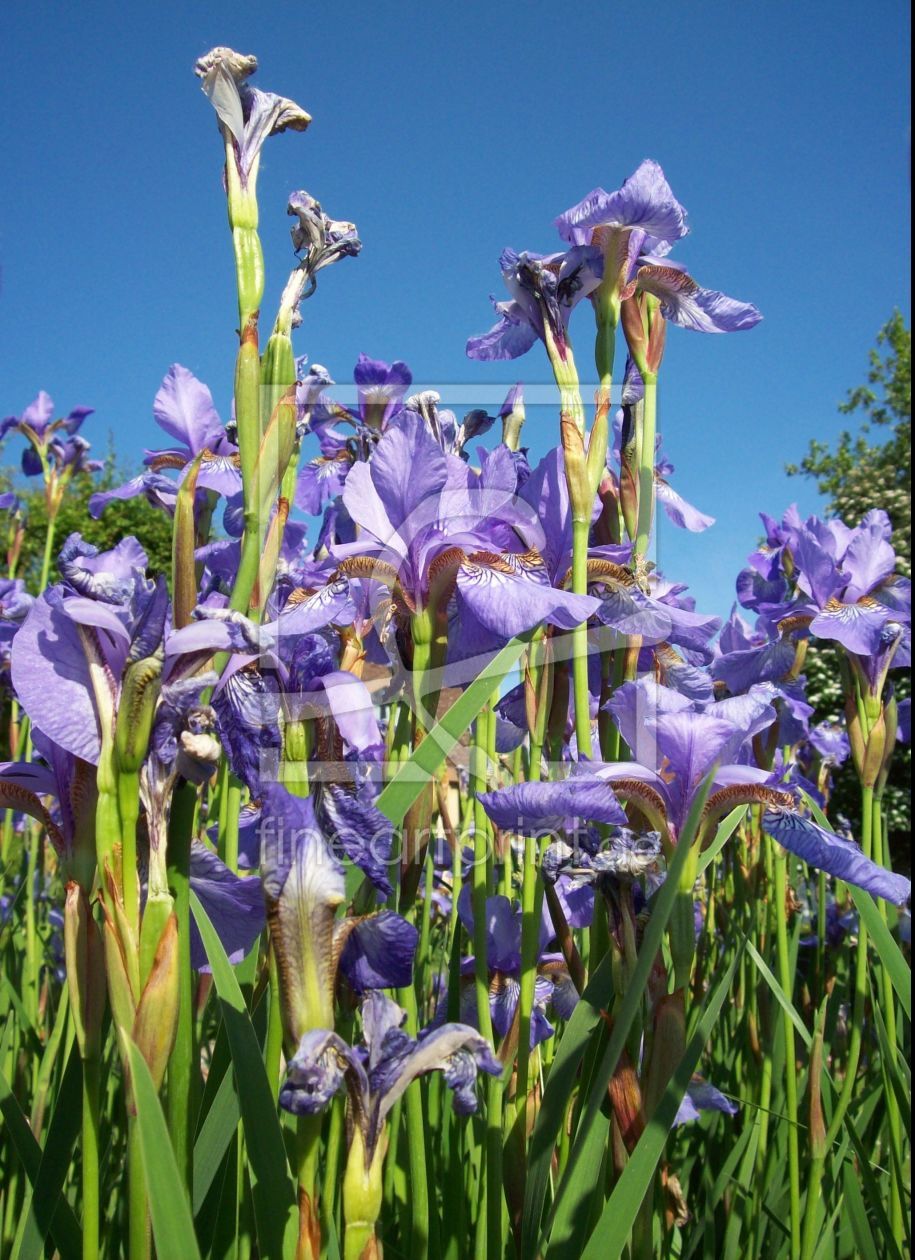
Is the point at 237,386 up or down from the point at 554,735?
up

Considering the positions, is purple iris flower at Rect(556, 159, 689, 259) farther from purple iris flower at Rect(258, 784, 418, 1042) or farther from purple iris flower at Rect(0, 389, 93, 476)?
purple iris flower at Rect(0, 389, 93, 476)

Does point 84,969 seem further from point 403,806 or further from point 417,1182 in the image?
point 417,1182

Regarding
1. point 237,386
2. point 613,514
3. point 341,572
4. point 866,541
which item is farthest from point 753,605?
point 237,386

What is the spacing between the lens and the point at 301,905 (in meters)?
0.94

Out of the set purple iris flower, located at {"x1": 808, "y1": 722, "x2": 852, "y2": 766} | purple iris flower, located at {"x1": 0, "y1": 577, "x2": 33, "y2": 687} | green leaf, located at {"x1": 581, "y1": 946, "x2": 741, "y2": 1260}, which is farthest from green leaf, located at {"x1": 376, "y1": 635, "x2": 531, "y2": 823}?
A: purple iris flower, located at {"x1": 808, "y1": 722, "x2": 852, "y2": 766}

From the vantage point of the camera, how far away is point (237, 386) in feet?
4.10

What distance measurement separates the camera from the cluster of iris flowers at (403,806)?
→ 95 centimetres

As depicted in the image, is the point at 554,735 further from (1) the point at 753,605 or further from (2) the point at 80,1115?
(1) the point at 753,605

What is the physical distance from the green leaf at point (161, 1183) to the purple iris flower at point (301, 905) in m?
0.15

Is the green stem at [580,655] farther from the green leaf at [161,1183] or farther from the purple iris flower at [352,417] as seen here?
the purple iris flower at [352,417]

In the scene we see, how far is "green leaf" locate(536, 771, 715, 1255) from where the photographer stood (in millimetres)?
1017

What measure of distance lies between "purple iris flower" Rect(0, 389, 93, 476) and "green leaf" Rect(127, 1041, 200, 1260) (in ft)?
17.4

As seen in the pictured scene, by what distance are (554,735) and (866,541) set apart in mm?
1761

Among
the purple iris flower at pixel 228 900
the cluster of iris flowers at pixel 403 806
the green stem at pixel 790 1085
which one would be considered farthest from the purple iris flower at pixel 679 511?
the purple iris flower at pixel 228 900
